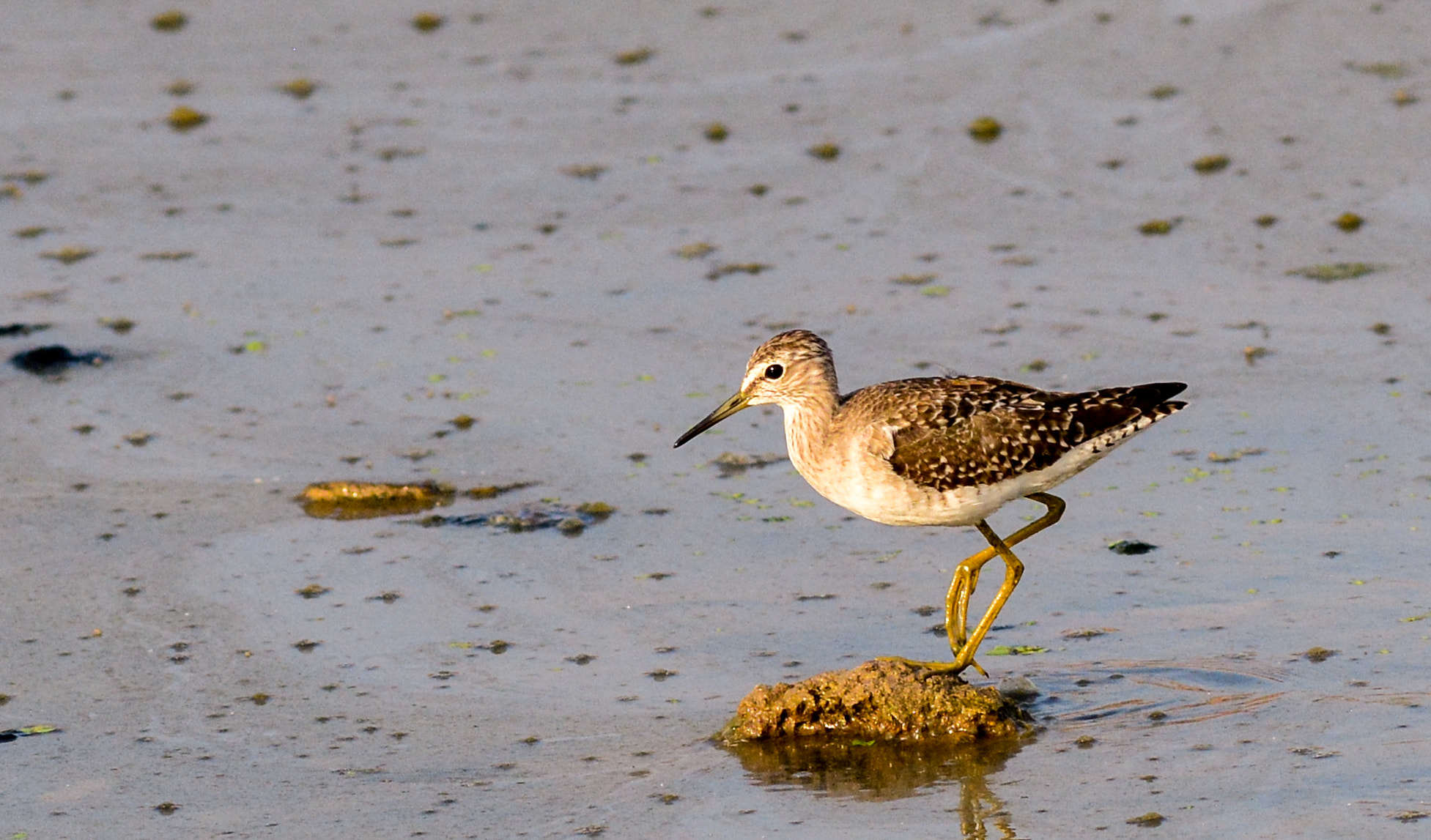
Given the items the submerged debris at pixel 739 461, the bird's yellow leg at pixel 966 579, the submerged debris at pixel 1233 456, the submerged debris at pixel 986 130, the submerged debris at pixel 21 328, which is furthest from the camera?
the submerged debris at pixel 986 130

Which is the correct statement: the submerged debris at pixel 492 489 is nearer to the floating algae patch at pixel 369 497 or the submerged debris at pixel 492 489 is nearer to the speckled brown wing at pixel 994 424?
the floating algae patch at pixel 369 497

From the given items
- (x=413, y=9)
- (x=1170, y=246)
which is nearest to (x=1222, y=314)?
(x=1170, y=246)

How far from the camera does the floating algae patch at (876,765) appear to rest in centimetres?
632

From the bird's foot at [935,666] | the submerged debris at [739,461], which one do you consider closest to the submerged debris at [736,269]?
the submerged debris at [739,461]

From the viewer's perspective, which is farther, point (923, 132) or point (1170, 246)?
point (923, 132)

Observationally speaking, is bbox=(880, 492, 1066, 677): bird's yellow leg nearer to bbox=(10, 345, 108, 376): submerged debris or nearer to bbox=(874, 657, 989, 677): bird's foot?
bbox=(874, 657, 989, 677): bird's foot

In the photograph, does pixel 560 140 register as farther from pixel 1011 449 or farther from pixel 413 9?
pixel 1011 449

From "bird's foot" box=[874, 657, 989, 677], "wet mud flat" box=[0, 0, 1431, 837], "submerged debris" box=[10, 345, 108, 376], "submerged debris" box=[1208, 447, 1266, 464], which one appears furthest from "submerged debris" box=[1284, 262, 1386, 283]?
"submerged debris" box=[10, 345, 108, 376]

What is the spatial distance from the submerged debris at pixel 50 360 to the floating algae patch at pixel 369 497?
2256 millimetres

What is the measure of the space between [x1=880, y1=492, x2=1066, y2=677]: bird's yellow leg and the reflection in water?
1.41 ft

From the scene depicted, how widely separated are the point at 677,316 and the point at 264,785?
15.5ft

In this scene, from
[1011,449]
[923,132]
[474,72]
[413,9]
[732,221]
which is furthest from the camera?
[413,9]

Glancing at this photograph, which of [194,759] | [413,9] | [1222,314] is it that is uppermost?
[413,9]

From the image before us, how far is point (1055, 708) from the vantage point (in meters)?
6.81
